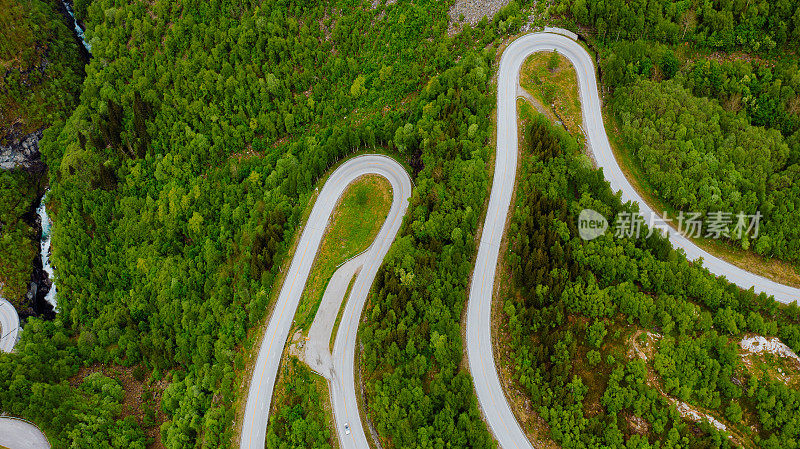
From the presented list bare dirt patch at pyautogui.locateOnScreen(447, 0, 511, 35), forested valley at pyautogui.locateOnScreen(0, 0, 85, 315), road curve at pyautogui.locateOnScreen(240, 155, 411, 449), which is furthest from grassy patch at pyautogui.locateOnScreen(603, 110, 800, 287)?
forested valley at pyautogui.locateOnScreen(0, 0, 85, 315)

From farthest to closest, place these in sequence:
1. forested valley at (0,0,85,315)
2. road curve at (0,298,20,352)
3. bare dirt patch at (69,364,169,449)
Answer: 1. forested valley at (0,0,85,315)
2. road curve at (0,298,20,352)
3. bare dirt patch at (69,364,169,449)

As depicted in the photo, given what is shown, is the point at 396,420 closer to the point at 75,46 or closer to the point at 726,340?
the point at 726,340

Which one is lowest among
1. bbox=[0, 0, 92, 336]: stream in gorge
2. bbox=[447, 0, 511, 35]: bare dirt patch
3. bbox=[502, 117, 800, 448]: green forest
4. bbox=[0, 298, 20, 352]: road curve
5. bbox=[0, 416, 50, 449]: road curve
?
bbox=[502, 117, 800, 448]: green forest

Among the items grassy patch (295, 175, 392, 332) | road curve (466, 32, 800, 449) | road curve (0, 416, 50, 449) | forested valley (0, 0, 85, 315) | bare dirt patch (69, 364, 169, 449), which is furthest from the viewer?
forested valley (0, 0, 85, 315)

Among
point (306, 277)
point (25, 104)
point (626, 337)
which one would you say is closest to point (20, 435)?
point (306, 277)

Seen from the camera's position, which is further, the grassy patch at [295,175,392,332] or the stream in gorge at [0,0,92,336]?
the stream in gorge at [0,0,92,336]

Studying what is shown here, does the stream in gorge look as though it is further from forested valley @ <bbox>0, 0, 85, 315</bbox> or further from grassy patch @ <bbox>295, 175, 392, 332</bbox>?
grassy patch @ <bbox>295, 175, 392, 332</bbox>

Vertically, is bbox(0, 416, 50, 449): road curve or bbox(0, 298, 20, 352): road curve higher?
bbox(0, 298, 20, 352): road curve
